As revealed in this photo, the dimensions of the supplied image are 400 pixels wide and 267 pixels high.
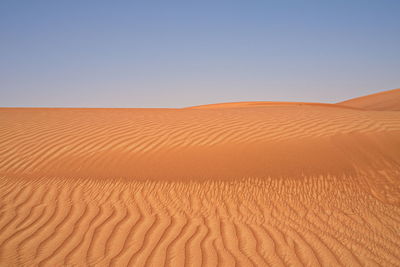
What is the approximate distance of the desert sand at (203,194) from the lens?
3531 mm

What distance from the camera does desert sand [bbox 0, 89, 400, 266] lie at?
139 inches

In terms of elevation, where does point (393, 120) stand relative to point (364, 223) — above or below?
above

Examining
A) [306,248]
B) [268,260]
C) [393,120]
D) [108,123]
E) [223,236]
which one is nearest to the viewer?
[268,260]

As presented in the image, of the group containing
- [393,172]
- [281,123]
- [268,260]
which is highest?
[281,123]

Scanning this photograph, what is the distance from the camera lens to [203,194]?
5.07 meters

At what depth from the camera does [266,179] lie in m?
5.44

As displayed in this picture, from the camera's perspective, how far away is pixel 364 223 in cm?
416

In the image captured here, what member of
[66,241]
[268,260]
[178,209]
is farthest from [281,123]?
[66,241]

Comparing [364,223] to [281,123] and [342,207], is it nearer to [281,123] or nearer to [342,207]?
[342,207]

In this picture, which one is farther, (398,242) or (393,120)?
(393,120)

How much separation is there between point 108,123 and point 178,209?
16.5 ft

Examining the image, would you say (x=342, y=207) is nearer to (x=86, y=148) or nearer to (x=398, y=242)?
(x=398, y=242)

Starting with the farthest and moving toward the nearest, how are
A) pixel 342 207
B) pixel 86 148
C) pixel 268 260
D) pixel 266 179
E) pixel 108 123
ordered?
pixel 108 123
pixel 86 148
pixel 266 179
pixel 342 207
pixel 268 260

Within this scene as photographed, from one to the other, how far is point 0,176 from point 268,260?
197 inches
